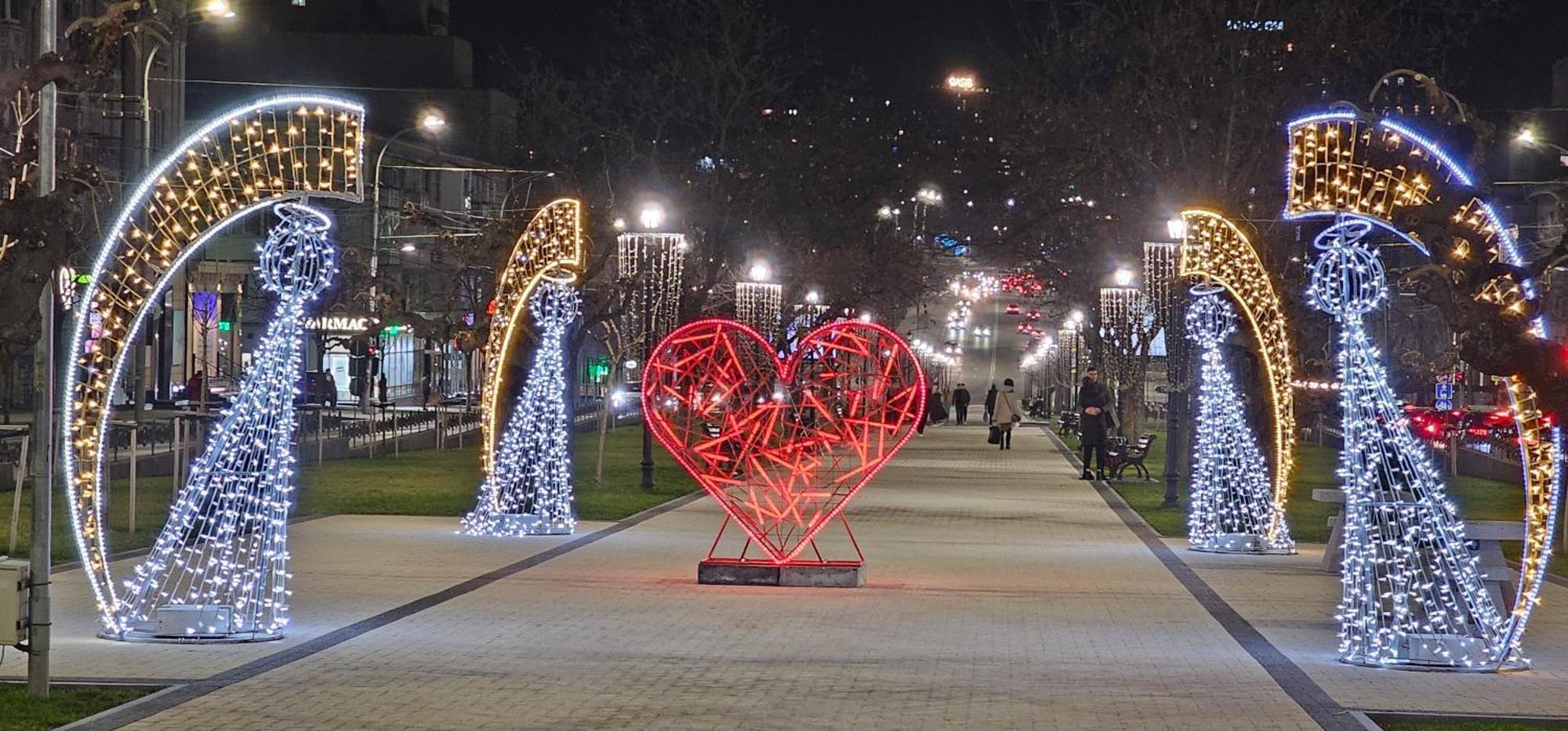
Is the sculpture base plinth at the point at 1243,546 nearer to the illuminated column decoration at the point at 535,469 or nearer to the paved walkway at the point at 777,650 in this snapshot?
the paved walkway at the point at 777,650

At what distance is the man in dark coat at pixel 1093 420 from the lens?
35188 mm

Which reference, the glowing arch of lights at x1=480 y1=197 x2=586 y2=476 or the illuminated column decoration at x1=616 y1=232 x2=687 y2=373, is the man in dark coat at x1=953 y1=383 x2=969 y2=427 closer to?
the illuminated column decoration at x1=616 y1=232 x2=687 y2=373

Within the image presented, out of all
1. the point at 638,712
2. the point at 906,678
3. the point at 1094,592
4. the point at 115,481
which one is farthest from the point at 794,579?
the point at 115,481

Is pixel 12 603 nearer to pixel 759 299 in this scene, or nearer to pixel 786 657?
pixel 786 657

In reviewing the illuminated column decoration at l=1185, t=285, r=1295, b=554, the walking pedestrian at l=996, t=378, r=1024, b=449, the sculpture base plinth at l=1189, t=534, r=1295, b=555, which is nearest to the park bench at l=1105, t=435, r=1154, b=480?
the walking pedestrian at l=996, t=378, r=1024, b=449

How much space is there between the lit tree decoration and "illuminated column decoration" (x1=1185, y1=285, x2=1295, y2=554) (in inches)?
292

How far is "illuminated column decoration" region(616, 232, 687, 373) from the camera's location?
30.8 meters

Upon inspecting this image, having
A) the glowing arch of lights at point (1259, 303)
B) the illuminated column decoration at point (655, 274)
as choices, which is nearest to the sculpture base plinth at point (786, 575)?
the glowing arch of lights at point (1259, 303)

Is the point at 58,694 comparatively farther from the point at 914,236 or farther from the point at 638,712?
the point at 914,236

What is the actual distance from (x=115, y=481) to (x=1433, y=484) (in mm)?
19737

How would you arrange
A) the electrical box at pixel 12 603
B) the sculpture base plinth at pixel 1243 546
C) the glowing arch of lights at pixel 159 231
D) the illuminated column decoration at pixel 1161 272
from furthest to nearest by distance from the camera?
the illuminated column decoration at pixel 1161 272 → the sculpture base plinth at pixel 1243 546 → the glowing arch of lights at pixel 159 231 → the electrical box at pixel 12 603

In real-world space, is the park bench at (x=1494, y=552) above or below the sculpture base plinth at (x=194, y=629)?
above

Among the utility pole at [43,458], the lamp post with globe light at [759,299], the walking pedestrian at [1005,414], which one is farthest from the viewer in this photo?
the walking pedestrian at [1005,414]

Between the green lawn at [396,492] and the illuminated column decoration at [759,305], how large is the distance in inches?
123
